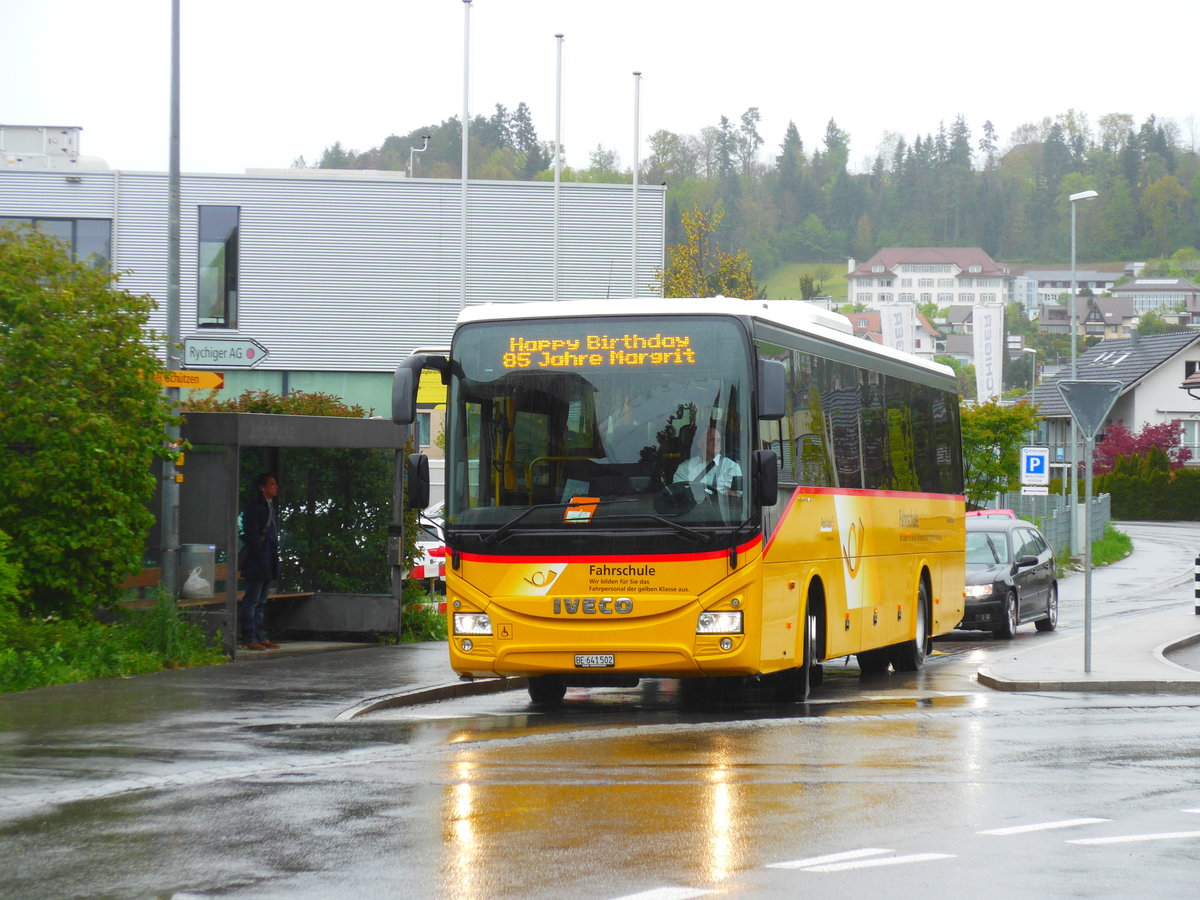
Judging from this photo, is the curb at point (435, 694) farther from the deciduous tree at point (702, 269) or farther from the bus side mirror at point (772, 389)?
the deciduous tree at point (702, 269)

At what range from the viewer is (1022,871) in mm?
7129

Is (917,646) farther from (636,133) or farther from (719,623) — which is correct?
(636,133)

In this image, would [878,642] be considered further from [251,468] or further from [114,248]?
[114,248]

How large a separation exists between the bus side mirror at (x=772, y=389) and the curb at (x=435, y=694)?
13.0ft

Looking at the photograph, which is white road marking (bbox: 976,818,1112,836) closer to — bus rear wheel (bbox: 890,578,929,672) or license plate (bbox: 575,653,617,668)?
license plate (bbox: 575,653,617,668)

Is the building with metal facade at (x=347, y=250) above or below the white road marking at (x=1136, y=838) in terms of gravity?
above

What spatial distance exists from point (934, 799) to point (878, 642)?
7.59 metres

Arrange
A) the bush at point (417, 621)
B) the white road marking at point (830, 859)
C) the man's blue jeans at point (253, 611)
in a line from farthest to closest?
the bush at point (417, 621) < the man's blue jeans at point (253, 611) < the white road marking at point (830, 859)

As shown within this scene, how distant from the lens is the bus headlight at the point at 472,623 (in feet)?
43.0

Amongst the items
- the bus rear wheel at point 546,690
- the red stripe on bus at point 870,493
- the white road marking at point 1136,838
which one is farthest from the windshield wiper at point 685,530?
the white road marking at point 1136,838

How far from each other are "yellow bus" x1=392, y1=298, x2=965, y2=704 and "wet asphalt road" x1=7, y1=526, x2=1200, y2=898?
0.67 m

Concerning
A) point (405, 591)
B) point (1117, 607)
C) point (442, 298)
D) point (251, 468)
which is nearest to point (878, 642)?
point (405, 591)

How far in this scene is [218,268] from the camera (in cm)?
4628

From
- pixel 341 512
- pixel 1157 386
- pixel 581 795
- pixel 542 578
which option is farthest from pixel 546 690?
pixel 1157 386
